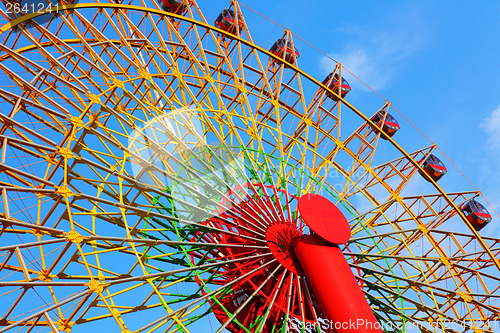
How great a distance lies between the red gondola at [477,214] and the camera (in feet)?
90.3

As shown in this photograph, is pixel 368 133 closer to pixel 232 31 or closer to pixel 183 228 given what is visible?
pixel 232 31

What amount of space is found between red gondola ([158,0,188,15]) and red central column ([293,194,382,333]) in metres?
11.1

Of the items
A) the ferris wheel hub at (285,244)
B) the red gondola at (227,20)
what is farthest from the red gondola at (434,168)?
the ferris wheel hub at (285,244)

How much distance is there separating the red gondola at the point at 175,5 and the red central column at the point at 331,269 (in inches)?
438

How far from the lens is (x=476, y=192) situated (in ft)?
93.6

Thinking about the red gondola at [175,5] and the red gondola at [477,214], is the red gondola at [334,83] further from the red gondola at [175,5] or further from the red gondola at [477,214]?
the red gondola at [477,214]

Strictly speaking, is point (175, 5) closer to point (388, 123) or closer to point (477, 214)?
point (388, 123)

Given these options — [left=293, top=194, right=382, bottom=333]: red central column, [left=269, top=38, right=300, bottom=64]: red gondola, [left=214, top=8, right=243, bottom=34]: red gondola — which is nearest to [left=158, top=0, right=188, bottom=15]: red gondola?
[left=214, top=8, right=243, bottom=34]: red gondola

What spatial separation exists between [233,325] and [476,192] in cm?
1704

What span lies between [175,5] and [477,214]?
737 inches

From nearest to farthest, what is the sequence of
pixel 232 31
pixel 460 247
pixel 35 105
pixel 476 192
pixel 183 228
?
pixel 183 228 < pixel 35 105 < pixel 232 31 < pixel 460 247 < pixel 476 192

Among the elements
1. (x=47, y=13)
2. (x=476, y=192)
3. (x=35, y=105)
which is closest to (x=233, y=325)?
(x=35, y=105)

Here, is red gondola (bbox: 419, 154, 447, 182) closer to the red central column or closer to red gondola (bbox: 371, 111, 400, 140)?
red gondola (bbox: 371, 111, 400, 140)

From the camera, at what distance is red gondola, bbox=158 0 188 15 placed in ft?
76.6
